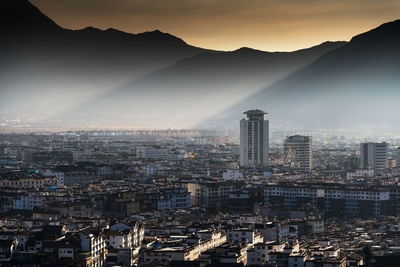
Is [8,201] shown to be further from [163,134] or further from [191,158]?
[163,134]

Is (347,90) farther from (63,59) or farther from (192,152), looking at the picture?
(192,152)

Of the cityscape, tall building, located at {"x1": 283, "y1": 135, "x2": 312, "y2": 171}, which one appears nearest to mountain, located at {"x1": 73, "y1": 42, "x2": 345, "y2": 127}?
the cityscape

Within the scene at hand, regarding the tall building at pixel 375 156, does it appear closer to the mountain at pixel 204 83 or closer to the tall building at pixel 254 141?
the tall building at pixel 254 141

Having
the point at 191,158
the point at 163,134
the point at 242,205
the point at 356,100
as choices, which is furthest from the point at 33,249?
the point at 356,100

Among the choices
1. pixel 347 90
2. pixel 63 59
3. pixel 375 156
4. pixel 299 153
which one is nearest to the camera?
pixel 375 156

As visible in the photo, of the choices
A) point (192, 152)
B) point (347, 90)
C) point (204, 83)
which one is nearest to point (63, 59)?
point (204, 83)

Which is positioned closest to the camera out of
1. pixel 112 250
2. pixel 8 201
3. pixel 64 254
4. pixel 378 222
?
pixel 64 254
